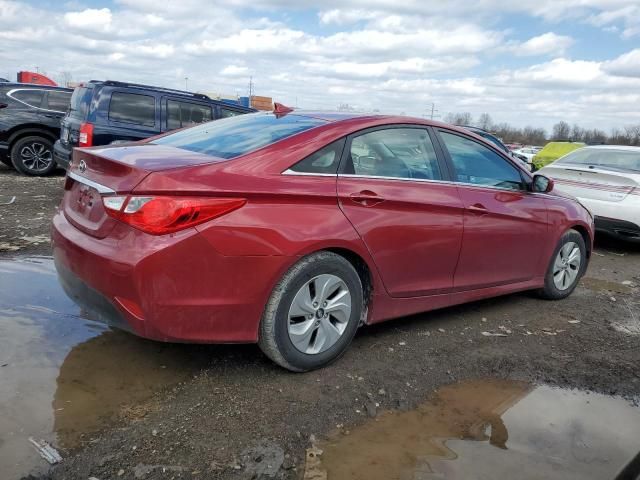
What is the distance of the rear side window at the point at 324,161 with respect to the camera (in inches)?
122

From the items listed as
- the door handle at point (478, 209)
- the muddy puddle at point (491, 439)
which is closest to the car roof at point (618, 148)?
the door handle at point (478, 209)

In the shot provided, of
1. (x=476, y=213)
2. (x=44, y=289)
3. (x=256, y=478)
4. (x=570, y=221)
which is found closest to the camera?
(x=256, y=478)

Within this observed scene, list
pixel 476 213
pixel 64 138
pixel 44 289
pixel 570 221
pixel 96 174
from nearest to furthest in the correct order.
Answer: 1. pixel 96 174
2. pixel 476 213
3. pixel 44 289
4. pixel 570 221
5. pixel 64 138

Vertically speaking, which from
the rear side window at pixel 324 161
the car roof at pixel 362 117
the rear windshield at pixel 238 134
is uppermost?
the car roof at pixel 362 117

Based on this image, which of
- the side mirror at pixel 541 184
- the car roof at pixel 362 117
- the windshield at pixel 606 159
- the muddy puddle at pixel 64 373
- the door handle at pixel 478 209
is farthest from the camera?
the windshield at pixel 606 159

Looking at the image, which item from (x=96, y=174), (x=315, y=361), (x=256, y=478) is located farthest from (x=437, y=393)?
(x=96, y=174)

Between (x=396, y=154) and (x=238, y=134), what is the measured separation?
40.4 inches

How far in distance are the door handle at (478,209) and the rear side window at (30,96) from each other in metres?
9.49

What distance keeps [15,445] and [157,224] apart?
3.73 ft

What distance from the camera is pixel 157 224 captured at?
2641mm

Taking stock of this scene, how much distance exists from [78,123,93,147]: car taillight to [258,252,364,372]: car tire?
6.12 meters

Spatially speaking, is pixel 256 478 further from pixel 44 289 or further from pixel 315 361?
pixel 44 289

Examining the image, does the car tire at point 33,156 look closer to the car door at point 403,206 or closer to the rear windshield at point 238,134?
the rear windshield at point 238,134

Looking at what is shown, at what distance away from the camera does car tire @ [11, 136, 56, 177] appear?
403 inches
